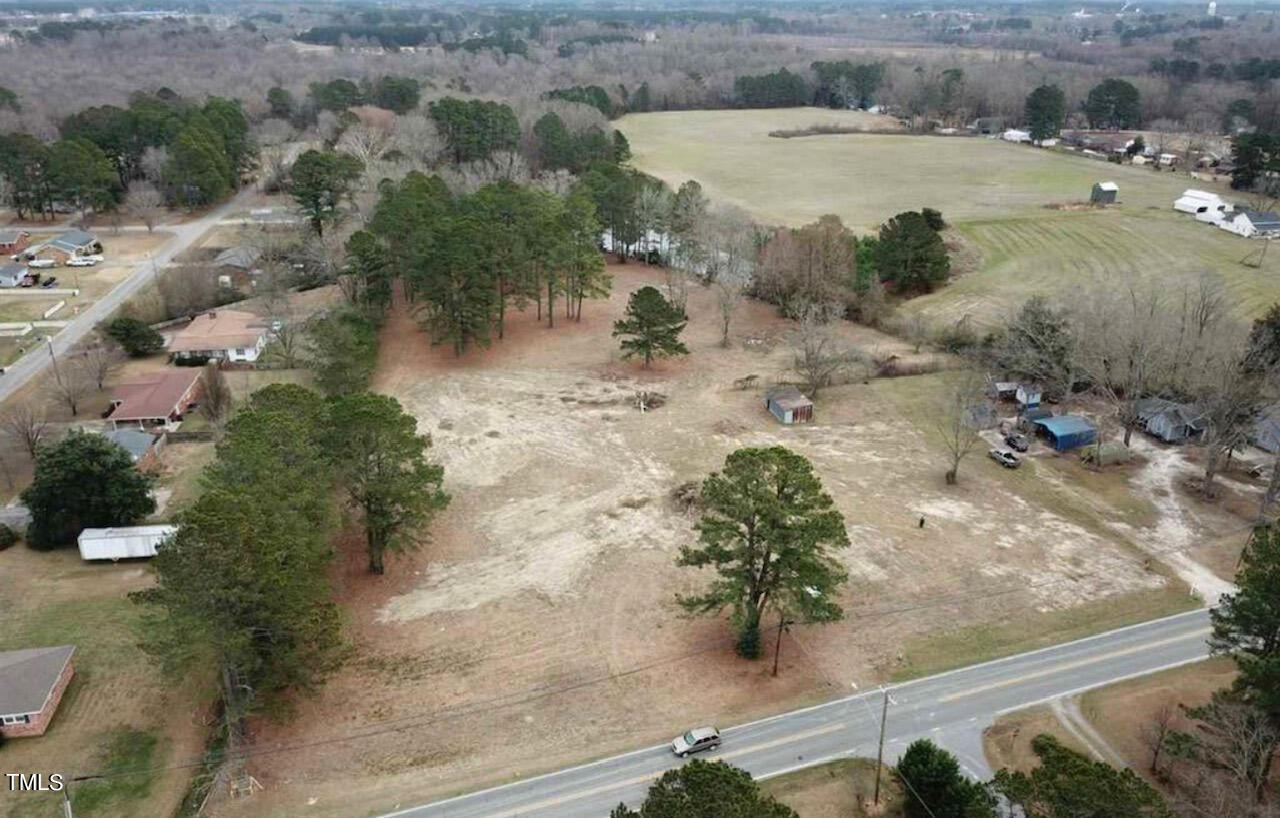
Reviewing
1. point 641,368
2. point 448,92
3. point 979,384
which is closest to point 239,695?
point 641,368

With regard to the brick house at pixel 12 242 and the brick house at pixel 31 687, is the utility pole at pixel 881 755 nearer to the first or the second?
the brick house at pixel 31 687

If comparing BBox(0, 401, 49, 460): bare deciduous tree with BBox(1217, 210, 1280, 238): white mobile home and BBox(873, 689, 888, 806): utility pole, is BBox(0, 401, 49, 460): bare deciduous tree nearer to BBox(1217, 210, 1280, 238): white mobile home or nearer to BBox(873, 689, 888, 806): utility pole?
BBox(873, 689, 888, 806): utility pole

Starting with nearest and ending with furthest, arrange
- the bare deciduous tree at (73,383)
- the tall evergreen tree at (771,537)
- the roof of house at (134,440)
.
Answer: the tall evergreen tree at (771,537)
the roof of house at (134,440)
the bare deciduous tree at (73,383)

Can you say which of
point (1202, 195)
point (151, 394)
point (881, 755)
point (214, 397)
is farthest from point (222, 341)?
point (1202, 195)

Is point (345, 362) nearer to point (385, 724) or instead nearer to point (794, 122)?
point (385, 724)

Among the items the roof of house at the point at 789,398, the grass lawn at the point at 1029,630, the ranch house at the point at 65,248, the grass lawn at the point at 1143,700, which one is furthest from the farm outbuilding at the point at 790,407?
the ranch house at the point at 65,248

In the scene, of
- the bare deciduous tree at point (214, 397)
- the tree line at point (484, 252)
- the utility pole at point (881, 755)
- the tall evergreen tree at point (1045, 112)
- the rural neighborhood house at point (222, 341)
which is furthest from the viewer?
the tall evergreen tree at point (1045, 112)

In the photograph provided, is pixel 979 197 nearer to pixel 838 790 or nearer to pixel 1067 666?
pixel 1067 666
